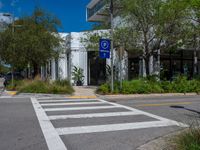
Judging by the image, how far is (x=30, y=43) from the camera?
84.4ft

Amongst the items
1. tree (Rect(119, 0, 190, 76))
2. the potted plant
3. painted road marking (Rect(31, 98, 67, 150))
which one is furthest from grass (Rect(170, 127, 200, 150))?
the potted plant

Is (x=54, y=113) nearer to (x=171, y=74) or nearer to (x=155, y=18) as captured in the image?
(x=155, y=18)

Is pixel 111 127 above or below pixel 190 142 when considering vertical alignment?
below

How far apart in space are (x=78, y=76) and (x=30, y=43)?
18.7 feet

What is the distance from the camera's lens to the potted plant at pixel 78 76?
2894cm

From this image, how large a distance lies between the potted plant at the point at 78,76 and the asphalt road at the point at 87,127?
16.4 metres

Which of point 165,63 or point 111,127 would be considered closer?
point 111,127

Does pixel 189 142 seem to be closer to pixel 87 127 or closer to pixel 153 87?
pixel 87 127

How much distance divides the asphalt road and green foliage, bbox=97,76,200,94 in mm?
6972

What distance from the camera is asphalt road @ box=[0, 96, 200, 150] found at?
23.1 feet

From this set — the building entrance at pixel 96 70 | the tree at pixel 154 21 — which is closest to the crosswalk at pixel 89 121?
the tree at pixel 154 21

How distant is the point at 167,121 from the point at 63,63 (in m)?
23.7

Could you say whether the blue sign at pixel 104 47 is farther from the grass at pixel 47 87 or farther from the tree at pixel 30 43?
the tree at pixel 30 43

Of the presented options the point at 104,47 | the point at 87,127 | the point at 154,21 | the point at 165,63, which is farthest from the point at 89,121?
the point at 165,63
